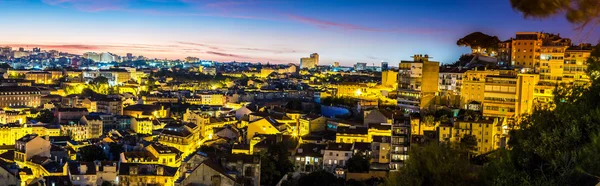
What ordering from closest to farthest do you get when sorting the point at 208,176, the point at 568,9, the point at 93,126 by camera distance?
1. the point at 568,9
2. the point at 208,176
3. the point at 93,126

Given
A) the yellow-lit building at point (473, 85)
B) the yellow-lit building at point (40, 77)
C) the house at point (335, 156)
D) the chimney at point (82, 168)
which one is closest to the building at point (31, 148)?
the chimney at point (82, 168)

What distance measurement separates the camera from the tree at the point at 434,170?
5242 millimetres

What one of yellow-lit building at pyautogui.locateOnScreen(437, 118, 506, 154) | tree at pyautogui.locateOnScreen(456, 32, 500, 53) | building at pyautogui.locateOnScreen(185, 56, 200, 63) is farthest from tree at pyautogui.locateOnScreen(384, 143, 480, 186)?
building at pyautogui.locateOnScreen(185, 56, 200, 63)

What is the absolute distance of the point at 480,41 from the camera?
54.3 ft

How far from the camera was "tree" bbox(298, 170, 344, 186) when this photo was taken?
9.55 m

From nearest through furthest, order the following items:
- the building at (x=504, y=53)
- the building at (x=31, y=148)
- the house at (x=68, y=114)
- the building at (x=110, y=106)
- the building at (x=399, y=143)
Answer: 1. the building at (x=399, y=143)
2. the building at (x=31, y=148)
3. the building at (x=504, y=53)
4. the house at (x=68, y=114)
5. the building at (x=110, y=106)

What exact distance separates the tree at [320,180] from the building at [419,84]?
15.2 feet

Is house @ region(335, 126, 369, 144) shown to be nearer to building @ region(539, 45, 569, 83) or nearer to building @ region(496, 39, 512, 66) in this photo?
building @ region(539, 45, 569, 83)

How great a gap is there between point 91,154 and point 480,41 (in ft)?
35.1

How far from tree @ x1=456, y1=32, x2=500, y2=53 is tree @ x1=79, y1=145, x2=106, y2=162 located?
10171 millimetres

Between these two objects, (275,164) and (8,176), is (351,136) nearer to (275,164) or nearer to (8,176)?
(275,164)

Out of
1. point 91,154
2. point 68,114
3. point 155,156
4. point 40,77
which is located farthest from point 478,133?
point 40,77

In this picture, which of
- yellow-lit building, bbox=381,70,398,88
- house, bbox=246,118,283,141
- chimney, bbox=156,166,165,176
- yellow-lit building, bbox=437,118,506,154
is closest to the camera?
yellow-lit building, bbox=437,118,506,154

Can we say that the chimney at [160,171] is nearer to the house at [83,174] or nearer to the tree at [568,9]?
the house at [83,174]
